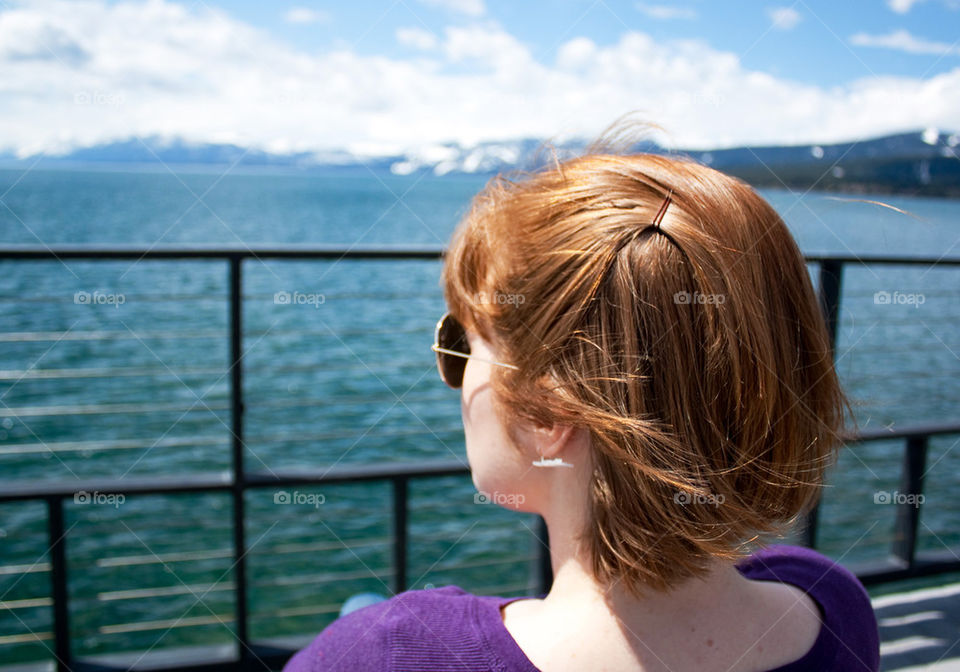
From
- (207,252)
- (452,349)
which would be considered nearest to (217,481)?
(207,252)

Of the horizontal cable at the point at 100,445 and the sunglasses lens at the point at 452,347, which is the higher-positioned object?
the sunglasses lens at the point at 452,347

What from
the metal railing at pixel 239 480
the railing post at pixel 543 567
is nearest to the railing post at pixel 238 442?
the metal railing at pixel 239 480

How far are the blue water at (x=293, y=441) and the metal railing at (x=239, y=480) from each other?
15cm

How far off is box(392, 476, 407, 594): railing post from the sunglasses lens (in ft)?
4.28

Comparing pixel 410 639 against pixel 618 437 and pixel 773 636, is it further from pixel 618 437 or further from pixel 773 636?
pixel 773 636

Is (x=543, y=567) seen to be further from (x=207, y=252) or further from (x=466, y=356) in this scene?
(x=466, y=356)

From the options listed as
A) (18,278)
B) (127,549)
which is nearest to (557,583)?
(127,549)

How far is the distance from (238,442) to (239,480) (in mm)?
115

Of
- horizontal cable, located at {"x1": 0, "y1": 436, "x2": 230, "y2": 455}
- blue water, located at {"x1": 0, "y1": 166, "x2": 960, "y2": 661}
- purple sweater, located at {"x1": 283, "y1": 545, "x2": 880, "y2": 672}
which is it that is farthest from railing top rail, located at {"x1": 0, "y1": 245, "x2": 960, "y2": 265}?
purple sweater, located at {"x1": 283, "y1": 545, "x2": 880, "y2": 672}

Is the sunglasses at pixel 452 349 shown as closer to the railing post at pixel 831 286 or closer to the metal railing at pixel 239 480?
the metal railing at pixel 239 480

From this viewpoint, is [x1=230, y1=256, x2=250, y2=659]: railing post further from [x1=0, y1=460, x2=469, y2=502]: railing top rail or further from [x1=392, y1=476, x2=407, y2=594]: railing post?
[x1=392, y1=476, x2=407, y2=594]: railing post

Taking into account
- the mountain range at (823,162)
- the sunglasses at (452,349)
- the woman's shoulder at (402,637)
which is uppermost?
the mountain range at (823,162)

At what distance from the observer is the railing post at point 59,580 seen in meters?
2.19

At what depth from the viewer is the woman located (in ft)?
2.62
